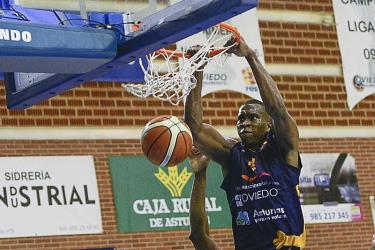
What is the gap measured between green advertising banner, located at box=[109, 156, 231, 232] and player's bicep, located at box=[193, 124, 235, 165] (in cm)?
682

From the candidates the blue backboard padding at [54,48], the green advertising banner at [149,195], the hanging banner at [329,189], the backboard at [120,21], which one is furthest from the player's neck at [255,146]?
the hanging banner at [329,189]

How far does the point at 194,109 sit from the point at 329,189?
8928 mm

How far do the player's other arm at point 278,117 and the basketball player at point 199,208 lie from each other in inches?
27.9

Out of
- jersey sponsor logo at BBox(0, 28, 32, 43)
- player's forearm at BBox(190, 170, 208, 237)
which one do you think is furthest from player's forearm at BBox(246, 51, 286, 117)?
jersey sponsor logo at BBox(0, 28, 32, 43)

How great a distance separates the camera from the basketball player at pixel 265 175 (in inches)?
305

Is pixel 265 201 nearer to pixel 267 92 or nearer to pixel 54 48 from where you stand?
pixel 267 92

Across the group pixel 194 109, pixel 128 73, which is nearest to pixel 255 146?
pixel 194 109

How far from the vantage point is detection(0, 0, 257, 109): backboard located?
757cm

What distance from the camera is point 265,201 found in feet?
25.5

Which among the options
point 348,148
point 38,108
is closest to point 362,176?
point 348,148

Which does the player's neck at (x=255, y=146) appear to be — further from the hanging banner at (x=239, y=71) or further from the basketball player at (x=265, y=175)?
the hanging banner at (x=239, y=71)

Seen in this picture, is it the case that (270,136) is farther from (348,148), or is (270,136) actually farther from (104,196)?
(348,148)

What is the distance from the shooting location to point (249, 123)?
784cm

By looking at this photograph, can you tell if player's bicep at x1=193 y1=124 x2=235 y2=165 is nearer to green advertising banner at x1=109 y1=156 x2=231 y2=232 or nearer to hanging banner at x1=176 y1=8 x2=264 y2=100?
green advertising banner at x1=109 y1=156 x2=231 y2=232
